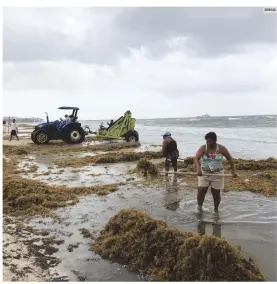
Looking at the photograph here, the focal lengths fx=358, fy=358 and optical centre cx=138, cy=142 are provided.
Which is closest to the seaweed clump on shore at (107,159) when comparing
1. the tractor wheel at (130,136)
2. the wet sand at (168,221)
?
the wet sand at (168,221)

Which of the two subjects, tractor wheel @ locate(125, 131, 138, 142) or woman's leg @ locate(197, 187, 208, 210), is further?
tractor wheel @ locate(125, 131, 138, 142)

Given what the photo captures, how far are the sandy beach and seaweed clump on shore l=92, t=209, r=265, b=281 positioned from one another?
0.19 metres

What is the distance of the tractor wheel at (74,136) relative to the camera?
21.8 m

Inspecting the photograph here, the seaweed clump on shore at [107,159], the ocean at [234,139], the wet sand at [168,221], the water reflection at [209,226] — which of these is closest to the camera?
the wet sand at [168,221]

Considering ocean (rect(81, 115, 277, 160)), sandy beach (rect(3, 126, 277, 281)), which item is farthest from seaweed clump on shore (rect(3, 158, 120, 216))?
ocean (rect(81, 115, 277, 160))

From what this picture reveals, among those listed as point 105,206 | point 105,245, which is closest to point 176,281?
point 105,245

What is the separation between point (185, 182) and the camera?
32.1 feet

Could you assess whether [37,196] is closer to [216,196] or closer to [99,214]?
[99,214]

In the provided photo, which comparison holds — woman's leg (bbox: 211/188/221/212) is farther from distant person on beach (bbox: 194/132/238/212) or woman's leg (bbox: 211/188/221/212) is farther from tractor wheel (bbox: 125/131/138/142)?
tractor wheel (bbox: 125/131/138/142)

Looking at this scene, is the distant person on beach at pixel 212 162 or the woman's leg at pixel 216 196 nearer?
the distant person on beach at pixel 212 162

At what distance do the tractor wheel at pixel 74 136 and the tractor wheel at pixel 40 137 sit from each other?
1.13 metres

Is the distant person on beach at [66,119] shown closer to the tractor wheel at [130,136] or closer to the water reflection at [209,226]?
the tractor wheel at [130,136]

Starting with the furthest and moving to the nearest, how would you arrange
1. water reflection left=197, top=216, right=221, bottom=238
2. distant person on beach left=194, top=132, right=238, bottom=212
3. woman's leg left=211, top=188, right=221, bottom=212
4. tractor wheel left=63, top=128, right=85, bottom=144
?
1. tractor wheel left=63, top=128, right=85, bottom=144
2. woman's leg left=211, top=188, right=221, bottom=212
3. distant person on beach left=194, top=132, right=238, bottom=212
4. water reflection left=197, top=216, right=221, bottom=238

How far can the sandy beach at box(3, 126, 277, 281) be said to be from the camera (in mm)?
4586
